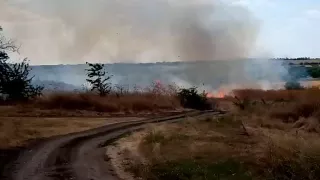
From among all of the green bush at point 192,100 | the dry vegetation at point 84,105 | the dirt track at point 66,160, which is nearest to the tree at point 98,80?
the dry vegetation at point 84,105

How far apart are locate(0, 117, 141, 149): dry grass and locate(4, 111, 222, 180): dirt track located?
1370mm

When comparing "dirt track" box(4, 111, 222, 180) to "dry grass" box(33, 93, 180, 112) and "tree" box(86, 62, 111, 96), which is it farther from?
"tree" box(86, 62, 111, 96)

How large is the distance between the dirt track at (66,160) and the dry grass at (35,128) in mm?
1370

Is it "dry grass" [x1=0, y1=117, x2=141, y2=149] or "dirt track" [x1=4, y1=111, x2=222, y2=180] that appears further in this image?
"dry grass" [x1=0, y1=117, x2=141, y2=149]

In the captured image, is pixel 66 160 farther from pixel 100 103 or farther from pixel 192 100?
pixel 192 100

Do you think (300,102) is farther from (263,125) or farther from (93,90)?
(93,90)

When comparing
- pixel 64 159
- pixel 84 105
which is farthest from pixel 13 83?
pixel 64 159

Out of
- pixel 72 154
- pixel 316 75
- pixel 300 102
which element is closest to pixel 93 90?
pixel 300 102

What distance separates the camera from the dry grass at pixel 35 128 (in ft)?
73.9

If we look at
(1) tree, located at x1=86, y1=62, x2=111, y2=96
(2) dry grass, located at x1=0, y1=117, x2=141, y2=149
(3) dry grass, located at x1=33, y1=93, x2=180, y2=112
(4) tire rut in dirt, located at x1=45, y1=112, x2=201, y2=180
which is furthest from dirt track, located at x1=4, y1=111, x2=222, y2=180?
(1) tree, located at x1=86, y1=62, x2=111, y2=96

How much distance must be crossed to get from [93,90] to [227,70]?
112 feet

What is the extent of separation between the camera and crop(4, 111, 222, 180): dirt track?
15047 mm

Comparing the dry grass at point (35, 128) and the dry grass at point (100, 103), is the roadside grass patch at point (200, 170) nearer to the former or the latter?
the dry grass at point (35, 128)

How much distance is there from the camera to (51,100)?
40.2m
